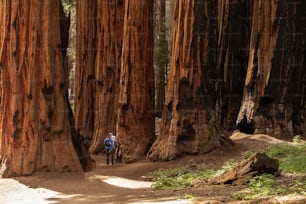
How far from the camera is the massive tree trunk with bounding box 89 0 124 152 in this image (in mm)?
19234

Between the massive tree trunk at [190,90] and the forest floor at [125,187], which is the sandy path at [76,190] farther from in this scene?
the massive tree trunk at [190,90]

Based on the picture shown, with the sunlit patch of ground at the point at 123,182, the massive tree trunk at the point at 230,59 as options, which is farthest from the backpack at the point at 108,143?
the massive tree trunk at the point at 230,59

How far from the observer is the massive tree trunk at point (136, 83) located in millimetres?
16578

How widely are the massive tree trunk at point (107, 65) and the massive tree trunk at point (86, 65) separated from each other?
1037 millimetres

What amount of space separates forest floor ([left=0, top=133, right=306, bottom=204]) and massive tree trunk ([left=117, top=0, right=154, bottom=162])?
1113mm

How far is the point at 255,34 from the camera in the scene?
655 inches

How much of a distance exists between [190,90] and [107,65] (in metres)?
5.10

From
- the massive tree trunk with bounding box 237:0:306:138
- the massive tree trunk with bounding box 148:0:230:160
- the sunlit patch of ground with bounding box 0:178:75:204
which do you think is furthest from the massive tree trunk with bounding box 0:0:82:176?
the massive tree trunk with bounding box 237:0:306:138

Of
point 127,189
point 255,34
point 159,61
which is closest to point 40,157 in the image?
point 127,189

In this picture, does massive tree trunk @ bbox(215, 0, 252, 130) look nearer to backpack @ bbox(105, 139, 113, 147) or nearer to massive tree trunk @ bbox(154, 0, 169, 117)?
backpack @ bbox(105, 139, 113, 147)

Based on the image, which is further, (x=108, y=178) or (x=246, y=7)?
(x=246, y=7)

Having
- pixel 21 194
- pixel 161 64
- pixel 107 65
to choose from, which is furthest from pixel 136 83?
pixel 161 64

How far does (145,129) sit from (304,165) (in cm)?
670

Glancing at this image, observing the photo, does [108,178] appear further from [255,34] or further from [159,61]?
[159,61]
